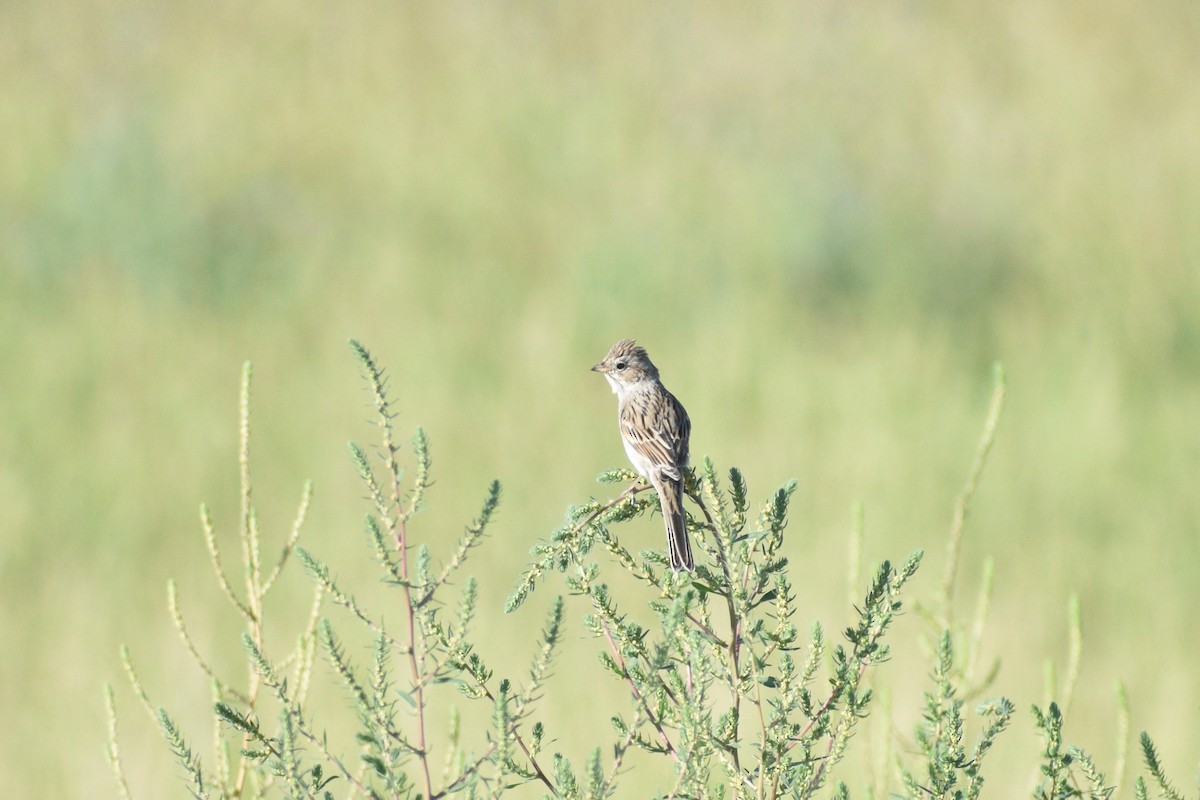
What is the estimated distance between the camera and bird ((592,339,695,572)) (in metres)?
3.64

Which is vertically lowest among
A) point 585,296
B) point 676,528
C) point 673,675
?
point 673,675

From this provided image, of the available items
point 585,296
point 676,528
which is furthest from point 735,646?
point 585,296

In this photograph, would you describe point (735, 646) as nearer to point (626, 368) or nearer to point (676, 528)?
point (676, 528)

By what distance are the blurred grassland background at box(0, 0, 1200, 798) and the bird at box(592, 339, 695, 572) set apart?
242cm

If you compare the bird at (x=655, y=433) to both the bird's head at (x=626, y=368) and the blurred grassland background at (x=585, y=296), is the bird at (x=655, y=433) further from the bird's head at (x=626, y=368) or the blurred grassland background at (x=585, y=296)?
the blurred grassland background at (x=585, y=296)

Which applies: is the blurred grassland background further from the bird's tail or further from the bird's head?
the bird's tail

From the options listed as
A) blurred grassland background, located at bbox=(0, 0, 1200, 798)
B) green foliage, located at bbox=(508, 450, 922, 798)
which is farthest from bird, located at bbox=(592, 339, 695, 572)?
blurred grassland background, located at bbox=(0, 0, 1200, 798)

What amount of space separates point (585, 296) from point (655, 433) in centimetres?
843

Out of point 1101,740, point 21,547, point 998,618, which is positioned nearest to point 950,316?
point 998,618

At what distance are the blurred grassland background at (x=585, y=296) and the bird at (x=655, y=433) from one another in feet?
7.94

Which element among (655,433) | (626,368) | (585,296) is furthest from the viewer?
(585,296)

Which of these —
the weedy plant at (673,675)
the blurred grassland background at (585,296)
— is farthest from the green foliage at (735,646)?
the blurred grassland background at (585,296)

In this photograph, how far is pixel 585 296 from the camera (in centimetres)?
1276

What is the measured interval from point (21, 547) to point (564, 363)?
4.43 meters
